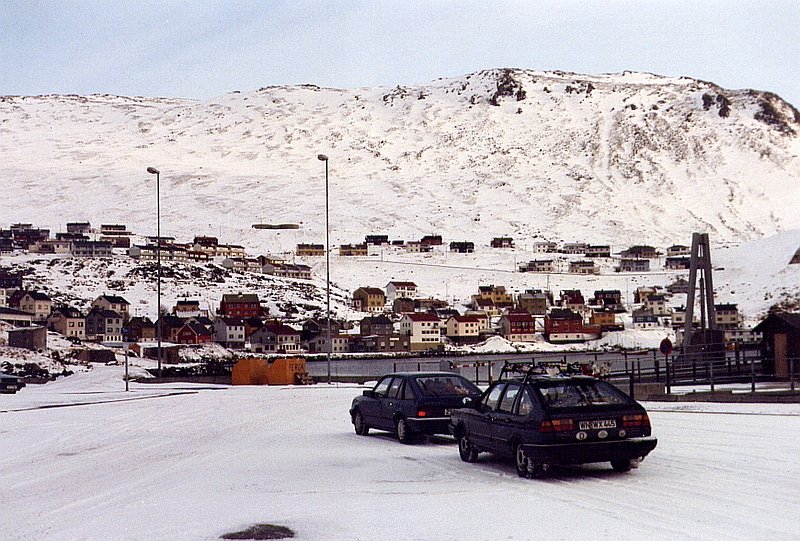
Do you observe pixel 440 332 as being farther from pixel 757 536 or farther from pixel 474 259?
pixel 757 536

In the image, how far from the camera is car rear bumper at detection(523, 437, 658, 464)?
13305 mm

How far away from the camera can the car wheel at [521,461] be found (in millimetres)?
13812

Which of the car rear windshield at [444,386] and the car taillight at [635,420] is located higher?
the car rear windshield at [444,386]

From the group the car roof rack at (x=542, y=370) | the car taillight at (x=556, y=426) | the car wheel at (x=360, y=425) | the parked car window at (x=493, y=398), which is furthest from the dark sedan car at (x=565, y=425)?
the car wheel at (x=360, y=425)

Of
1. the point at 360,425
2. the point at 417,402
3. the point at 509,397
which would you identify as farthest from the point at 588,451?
the point at 360,425

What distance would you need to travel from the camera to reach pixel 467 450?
15.9 meters

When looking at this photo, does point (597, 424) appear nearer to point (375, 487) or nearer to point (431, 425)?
point (375, 487)

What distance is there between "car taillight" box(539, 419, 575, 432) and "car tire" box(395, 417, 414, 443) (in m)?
5.64

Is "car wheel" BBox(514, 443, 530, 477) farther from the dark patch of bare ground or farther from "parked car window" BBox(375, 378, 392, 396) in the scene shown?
"parked car window" BBox(375, 378, 392, 396)

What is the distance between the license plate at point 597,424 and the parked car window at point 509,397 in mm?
1281

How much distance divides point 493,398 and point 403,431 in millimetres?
3906

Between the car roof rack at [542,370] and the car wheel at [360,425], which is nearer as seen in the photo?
the car roof rack at [542,370]

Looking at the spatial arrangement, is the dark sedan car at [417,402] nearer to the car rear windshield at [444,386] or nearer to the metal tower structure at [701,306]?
the car rear windshield at [444,386]

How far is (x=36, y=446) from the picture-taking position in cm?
1969
